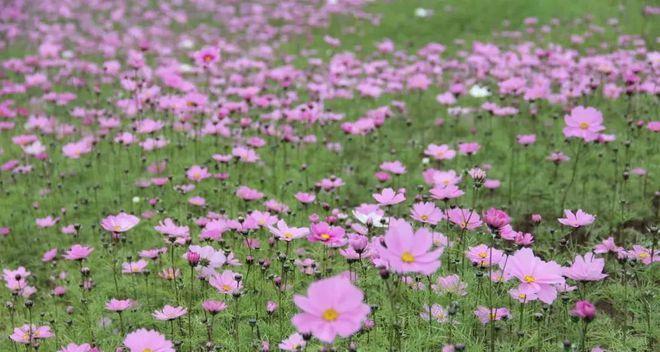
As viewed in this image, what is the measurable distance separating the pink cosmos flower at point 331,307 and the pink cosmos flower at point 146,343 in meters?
0.72

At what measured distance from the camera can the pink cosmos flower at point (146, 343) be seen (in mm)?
1994

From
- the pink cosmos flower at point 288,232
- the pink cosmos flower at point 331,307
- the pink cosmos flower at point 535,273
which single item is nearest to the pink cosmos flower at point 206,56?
the pink cosmos flower at point 288,232

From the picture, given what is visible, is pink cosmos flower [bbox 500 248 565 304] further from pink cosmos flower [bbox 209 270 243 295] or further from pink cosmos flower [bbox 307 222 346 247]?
pink cosmos flower [bbox 209 270 243 295]

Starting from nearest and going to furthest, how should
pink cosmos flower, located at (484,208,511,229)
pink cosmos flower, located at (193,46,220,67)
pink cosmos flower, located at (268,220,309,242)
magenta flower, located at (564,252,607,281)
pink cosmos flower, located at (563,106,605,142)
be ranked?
pink cosmos flower, located at (484,208,511,229) < magenta flower, located at (564,252,607,281) < pink cosmos flower, located at (268,220,309,242) < pink cosmos flower, located at (563,106,605,142) < pink cosmos flower, located at (193,46,220,67)

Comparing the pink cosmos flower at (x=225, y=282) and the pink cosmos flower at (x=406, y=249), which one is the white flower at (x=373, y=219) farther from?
the pink cosmos flower at (x=406, y=249)

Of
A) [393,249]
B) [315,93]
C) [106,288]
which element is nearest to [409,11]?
[315,93]

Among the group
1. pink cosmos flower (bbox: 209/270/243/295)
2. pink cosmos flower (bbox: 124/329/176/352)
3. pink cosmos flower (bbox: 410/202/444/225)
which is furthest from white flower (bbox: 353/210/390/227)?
pink cosmos flower (bbox: 124/329/176/352)

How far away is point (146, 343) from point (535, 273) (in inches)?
51.0

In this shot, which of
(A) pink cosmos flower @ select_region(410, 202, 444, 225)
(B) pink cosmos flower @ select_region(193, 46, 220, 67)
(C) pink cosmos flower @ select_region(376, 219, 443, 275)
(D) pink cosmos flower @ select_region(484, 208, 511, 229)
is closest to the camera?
(C) pink cosmos flower @ select_region(376, 219, 443, 275)

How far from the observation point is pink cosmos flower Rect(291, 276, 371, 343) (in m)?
1.47

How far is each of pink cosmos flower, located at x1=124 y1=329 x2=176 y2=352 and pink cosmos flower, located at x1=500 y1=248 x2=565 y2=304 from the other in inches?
45.4

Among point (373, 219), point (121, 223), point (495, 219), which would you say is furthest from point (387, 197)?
point (121, 223)

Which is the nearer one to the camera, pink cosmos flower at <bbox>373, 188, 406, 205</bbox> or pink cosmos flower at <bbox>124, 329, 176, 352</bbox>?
pink cosmos flower at <bbox>124, 329, 176, 352</bbox>

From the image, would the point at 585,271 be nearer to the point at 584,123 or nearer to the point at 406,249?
the point at 406,249
